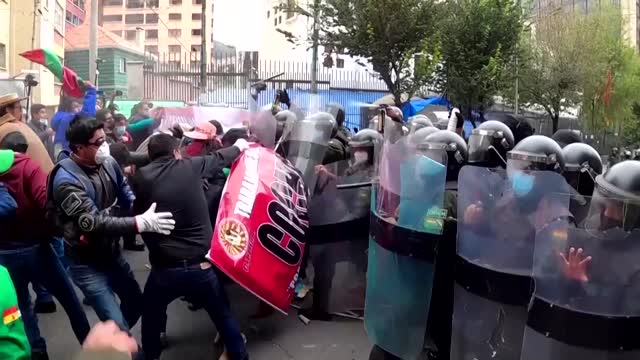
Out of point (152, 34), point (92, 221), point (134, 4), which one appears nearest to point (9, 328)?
point (92, 221)

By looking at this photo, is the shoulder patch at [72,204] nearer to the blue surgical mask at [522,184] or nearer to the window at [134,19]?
the blue surgical mask at [522,184]

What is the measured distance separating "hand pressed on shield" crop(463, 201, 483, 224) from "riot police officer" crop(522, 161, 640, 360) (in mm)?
620

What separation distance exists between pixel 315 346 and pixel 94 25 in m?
17.3

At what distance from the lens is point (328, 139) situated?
6168 millimetres

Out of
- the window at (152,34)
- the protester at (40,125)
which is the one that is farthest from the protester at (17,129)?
the window at (152,34)

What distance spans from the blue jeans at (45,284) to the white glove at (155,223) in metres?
1.03

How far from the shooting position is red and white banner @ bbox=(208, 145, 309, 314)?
4660mm

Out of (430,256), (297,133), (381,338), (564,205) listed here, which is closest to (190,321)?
(297,133)

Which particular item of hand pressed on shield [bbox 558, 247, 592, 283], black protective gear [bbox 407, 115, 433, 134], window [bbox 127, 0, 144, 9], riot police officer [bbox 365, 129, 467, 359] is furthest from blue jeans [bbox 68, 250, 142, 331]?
window [bbox 127, 0, 144, 9]

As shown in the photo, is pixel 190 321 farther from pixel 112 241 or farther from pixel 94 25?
pixel 94 25

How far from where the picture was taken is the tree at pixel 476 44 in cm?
1313

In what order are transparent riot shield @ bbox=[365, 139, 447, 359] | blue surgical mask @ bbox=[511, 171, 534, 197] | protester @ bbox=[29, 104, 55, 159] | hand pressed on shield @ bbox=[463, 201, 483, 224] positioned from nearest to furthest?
1. blue surgical mask @ bbox=[511, 171, 534, 197]
2. hand pressed on shield @ bbox=[463, 201, 483, 224]
3. transparent riot shield @ bbox=[365, 139, 447, 359]
4. protester @ bbox=[29, 104, 55, 159]

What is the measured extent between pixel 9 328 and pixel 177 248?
1.86 meters

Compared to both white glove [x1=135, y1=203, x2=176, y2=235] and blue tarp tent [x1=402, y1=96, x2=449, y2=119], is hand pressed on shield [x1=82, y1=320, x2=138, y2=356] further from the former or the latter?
blue tarp tent [x1=402, y1=96, x2=449, y2=119]
